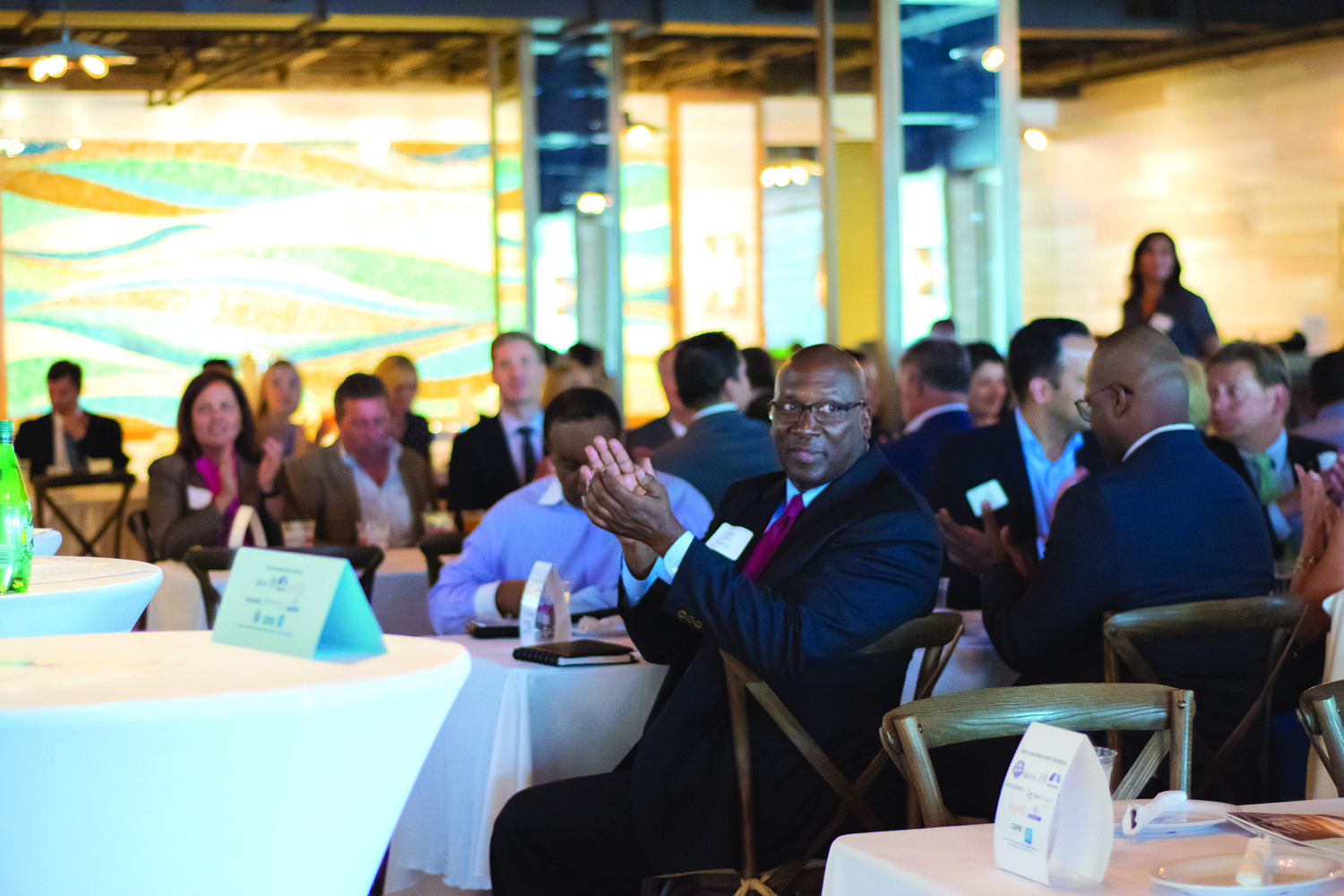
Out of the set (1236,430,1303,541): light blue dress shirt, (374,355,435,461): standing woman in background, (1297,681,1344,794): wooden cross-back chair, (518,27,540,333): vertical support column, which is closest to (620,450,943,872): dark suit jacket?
(1297,681,1344,794): wooden cross-back chair

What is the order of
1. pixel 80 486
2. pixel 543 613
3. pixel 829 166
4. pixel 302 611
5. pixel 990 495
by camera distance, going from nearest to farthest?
pixel 302 611 < pixel 543 613 < pixel 990 495 < pixel 80 486 < pixel 829 166

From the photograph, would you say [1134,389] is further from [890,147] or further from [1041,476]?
[890,147]

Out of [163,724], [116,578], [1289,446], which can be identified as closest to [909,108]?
[1289,446]

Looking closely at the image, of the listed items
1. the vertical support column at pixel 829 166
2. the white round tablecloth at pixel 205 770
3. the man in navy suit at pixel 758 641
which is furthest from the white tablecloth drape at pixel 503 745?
the vertical support column at pixel 829 166

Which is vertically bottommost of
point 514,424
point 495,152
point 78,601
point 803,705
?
point 803,705

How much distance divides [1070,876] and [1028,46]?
12.2m

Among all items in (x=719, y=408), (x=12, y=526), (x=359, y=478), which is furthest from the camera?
(x=359, y=478)

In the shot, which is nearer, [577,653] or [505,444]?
[577,653]

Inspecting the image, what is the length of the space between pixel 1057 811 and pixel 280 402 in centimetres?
669

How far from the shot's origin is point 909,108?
845 centimetres

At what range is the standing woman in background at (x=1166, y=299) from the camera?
764 cm

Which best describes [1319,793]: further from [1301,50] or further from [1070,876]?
[1301,50]

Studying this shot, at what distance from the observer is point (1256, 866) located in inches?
59.9

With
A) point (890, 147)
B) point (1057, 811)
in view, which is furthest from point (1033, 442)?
point (890, 147)
